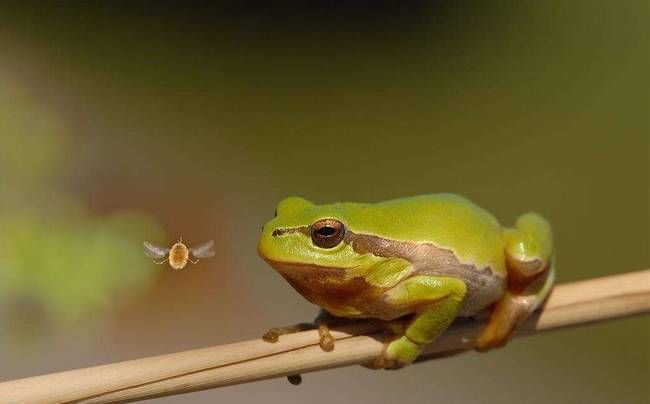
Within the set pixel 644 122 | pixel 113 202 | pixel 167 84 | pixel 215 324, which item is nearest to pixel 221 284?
pixel 215 324

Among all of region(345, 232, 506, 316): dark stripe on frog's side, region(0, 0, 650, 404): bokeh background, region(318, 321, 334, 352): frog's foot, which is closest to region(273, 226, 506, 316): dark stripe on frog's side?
region(345, 232, 506, 316): dark stripe on frog's side

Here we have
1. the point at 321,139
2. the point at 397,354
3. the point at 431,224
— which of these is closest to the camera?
the point at 397,354

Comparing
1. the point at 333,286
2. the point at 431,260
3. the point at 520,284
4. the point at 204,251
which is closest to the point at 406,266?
the point at 431,260

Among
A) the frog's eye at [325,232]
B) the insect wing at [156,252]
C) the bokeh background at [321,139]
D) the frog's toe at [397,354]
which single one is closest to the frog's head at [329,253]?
the frog's eye at [325,232]

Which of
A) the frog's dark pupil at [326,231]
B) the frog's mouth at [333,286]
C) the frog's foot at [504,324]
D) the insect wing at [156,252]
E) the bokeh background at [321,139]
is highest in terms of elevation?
the bokeh background at [321,139]

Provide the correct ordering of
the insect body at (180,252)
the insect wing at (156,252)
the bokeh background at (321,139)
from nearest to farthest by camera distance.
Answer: the insect body at (180,252), the insect wing at (156,252), the bokeh background at (321,139)

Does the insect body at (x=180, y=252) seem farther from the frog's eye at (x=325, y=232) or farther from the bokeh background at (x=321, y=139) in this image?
the bokeh background at (x=321, y=139)

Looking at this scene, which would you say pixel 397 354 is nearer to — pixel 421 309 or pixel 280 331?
pixel 421 309

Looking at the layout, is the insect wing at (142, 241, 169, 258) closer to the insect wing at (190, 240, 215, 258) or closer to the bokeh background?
the insect wing at (190, 240, 215, 258)
